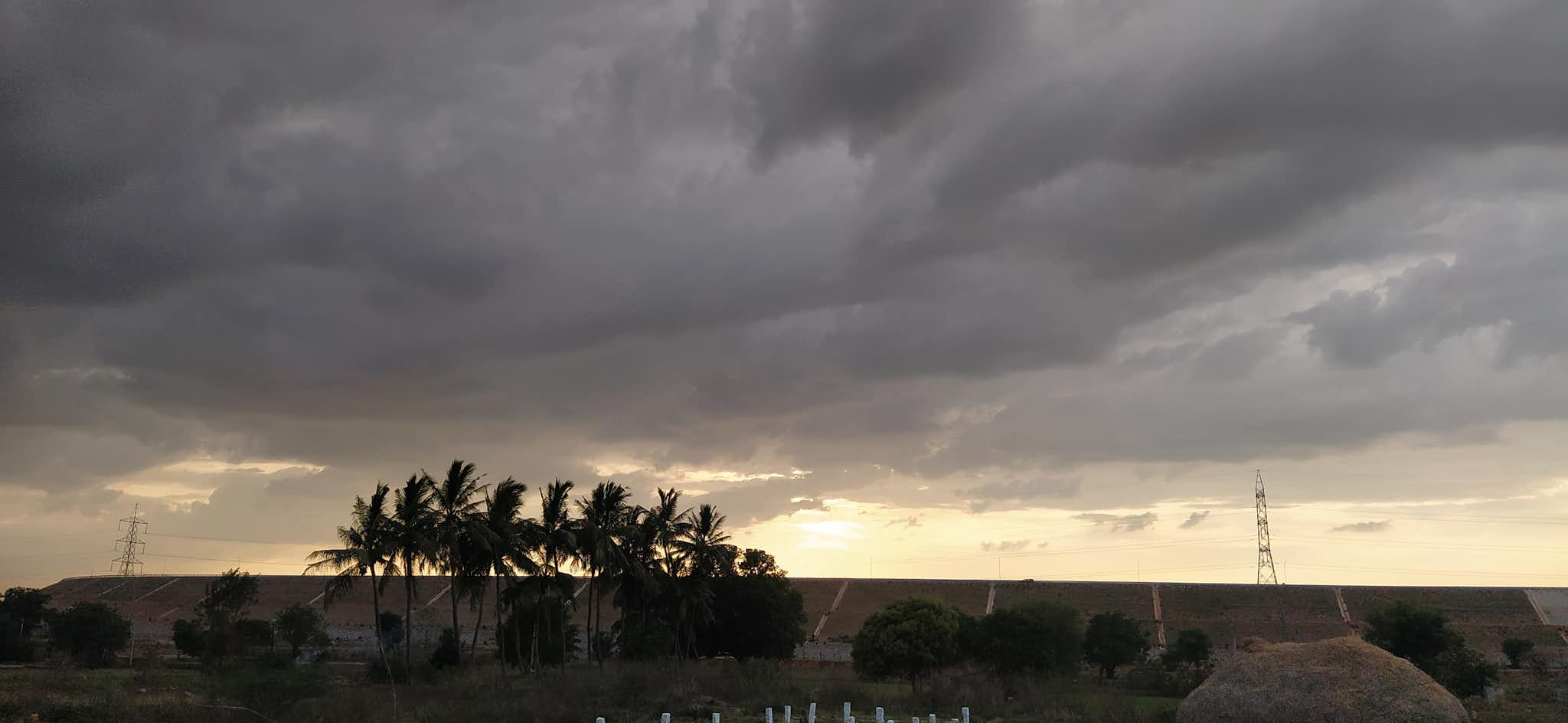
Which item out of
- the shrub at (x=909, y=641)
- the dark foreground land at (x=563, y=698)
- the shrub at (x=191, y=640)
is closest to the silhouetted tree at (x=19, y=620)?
the shrub at (x=191, y=640)

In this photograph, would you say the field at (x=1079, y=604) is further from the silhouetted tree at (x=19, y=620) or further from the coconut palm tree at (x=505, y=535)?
the coconut palm tree at (x=505, y=535)

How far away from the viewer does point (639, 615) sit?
68000mm

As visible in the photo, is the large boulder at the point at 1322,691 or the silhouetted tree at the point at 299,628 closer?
the large boulder at the point at 1322,691

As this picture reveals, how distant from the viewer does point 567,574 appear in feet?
197

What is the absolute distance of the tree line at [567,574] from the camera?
49.2 m

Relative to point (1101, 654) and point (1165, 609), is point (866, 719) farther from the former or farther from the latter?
point (1165, 609)

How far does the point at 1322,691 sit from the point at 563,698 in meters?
23.6

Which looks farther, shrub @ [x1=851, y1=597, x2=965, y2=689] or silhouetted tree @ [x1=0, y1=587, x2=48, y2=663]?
silhouetted tree @ [x1=0, y1=587, x2=48, y2=663]

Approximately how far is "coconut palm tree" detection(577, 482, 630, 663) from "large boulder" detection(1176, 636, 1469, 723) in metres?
36.2

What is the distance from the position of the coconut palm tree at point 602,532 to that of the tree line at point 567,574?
0.26ft

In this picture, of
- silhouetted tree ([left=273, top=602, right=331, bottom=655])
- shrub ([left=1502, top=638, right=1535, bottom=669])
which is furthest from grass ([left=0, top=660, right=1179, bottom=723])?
shrub ([left=1502, top=638, right=1535, bottom=669])

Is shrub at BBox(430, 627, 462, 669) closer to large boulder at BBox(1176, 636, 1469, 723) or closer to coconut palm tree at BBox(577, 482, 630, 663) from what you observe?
coconut palm tree at BBox(577, 482, 630, 663)

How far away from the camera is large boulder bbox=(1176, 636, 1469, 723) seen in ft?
88.1

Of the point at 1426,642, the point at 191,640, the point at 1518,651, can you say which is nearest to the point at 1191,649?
the point at 1426,642
